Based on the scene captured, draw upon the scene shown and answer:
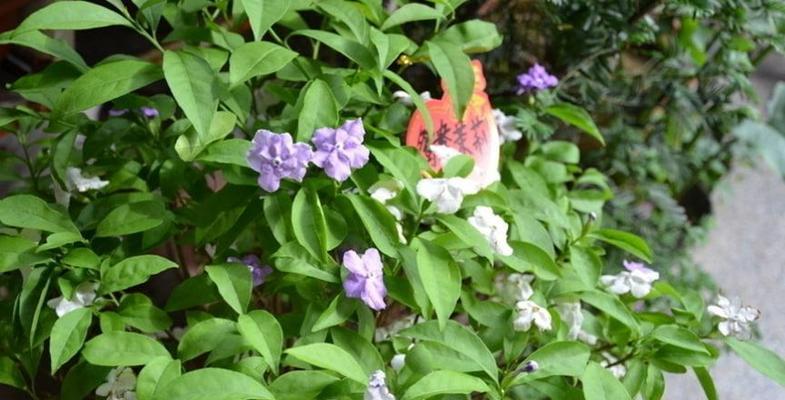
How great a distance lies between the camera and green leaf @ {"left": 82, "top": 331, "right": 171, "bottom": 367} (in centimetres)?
83

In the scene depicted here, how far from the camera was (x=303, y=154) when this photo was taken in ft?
2.80

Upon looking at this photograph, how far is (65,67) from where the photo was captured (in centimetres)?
96

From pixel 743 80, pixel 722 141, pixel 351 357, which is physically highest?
pixel 351 357

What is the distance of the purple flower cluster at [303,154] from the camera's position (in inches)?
33.4

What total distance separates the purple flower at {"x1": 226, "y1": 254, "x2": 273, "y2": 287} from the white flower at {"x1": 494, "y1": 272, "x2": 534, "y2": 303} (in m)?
0.28

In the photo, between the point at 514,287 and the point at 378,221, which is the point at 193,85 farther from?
the point at 514,287

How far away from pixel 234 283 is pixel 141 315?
11 cm

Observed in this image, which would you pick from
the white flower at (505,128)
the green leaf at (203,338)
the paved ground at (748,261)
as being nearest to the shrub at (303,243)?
the green leaf at (203,338)

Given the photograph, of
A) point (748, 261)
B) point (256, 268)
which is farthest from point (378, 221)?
point (748, 261)

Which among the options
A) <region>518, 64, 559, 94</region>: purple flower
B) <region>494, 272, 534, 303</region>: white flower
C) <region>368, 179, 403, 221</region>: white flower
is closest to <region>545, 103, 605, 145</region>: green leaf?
<region>518, 64, 559, 94</region>: purple flower

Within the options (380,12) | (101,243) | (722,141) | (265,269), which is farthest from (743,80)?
(101,243)

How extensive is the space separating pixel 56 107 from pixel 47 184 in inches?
12.6

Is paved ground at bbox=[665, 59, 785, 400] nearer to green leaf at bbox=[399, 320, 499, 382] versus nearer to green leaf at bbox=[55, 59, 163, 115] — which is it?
green leaf at bbox=[399, 320, 499, 382]

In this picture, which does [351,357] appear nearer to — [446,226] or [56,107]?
[446,226]
